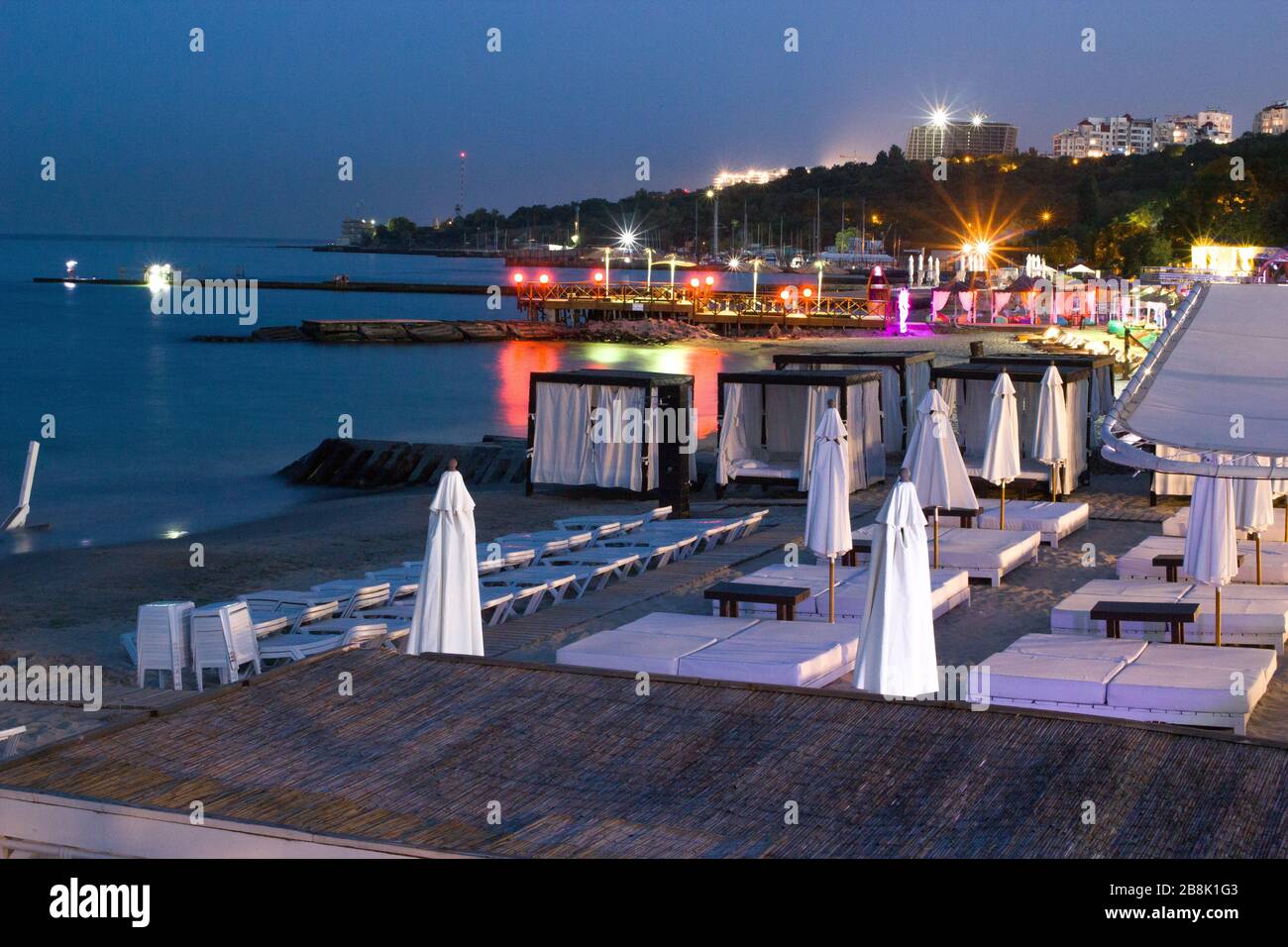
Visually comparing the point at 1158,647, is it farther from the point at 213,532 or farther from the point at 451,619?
the point at 213,532

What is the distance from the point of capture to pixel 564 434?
1838 cm

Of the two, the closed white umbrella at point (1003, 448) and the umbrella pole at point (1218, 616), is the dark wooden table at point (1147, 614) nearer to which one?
the umbrella pole at point (1218, 616)

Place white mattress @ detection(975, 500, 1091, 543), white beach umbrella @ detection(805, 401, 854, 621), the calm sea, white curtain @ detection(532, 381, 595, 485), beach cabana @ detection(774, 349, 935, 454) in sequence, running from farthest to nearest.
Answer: the calm sea
beach cabana @ detection(774, 349, 935, 454)
white curtain @ detection(532, 381, 595, 485)
white mattress @ detection(975, 500, 1091, 543)
white beach umbrella @ detection(805, 401, 854, 621)

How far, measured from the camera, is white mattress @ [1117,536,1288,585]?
37.7 feet

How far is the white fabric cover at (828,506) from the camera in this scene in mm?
10320

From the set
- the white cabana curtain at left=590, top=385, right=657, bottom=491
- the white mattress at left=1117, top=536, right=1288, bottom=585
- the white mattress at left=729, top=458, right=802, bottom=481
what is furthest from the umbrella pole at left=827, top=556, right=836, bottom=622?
the white mattress at left=729, top=458, right=802, bottom=481

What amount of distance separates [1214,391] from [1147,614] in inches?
199

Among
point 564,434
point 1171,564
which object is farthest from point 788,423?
point 1171,564

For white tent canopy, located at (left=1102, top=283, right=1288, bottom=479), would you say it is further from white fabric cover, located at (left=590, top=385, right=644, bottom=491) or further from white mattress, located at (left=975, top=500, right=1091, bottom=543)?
white fabric cover, located at (left=590, top=385, right=644, bottom=491)

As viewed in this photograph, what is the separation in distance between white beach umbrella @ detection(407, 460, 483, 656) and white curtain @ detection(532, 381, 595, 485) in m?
9.76

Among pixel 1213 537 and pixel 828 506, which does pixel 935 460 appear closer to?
pixel 828 506

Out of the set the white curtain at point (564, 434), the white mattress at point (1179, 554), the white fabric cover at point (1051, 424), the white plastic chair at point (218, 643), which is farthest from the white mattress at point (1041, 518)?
the white plastic chair at point (218, 643)

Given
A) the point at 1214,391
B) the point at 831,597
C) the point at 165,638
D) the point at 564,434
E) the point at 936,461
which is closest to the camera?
the point at 165,638
